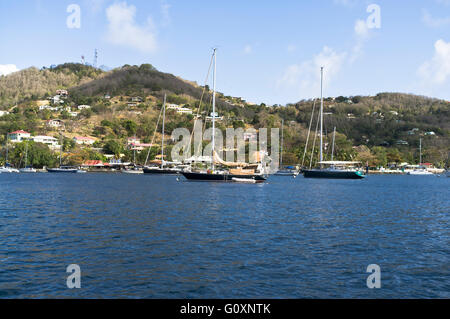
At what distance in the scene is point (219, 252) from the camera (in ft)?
55.4

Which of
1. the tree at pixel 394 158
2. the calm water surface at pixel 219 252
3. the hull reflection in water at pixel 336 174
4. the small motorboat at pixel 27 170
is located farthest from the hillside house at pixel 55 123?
the calm water surface at pixel 219 252

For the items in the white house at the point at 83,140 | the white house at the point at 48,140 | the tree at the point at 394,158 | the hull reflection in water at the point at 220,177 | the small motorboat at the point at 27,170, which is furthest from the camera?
the tree at the point at 394,158

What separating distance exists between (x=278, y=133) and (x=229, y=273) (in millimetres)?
154321

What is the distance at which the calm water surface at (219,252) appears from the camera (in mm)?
12484

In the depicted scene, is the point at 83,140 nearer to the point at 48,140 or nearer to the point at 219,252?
the point at 48,140

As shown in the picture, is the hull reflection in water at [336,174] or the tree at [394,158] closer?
the hull reflection in water at [336,174]

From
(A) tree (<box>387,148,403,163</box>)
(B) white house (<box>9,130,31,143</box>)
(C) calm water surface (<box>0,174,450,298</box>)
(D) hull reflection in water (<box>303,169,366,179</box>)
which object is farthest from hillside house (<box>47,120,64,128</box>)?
(C) calm water surface (<box>0,174,450,298</box>)

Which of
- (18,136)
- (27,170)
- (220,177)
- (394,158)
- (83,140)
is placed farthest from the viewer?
(394,158)

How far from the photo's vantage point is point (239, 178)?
6094 centimetres

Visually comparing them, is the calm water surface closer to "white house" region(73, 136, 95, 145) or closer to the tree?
"white house" region(73, 136, 95, 145)

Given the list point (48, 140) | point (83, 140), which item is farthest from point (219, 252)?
point (83, 140)

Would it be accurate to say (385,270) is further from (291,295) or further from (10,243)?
(10,243)

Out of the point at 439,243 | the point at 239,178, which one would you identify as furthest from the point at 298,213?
the point at 239,178

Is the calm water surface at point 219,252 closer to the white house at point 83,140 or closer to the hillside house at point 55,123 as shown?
the white house at point 83,140
